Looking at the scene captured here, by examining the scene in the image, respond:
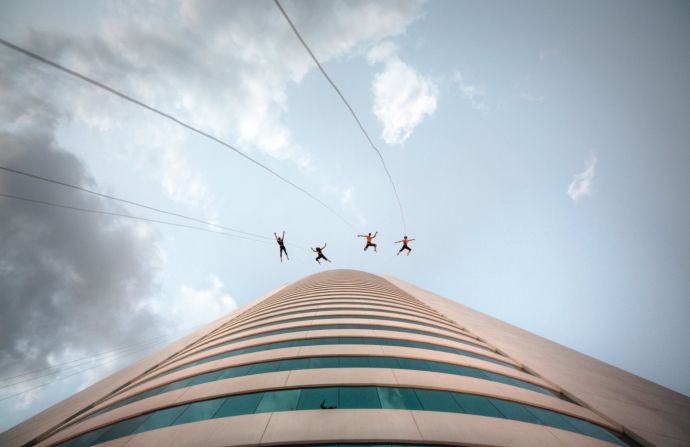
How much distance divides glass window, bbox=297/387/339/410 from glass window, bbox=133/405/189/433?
14.0ft

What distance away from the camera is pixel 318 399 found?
776cm

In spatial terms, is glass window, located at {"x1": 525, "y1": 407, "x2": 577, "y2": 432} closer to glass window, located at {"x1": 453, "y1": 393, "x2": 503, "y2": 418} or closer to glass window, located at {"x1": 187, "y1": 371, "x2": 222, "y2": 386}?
glass window, located at {"x1": 453, "y1": 393, "x2": 503, "y2": 418}

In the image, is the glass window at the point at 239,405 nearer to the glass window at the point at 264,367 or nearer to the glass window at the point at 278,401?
the glass window at the point at 278,401

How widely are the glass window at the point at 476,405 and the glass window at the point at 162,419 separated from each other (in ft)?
32.1

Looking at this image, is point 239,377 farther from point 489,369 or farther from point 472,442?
point 489,369

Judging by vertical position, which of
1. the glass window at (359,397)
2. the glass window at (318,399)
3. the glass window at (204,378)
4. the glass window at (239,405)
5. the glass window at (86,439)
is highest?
the glass window at (359,397)

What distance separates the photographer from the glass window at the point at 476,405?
7441mm

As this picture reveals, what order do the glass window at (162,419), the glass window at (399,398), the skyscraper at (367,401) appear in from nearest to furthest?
the skyscraper at (367,401) → the glass window at (162,419) → the glass window at (399,398)

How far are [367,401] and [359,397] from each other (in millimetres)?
323

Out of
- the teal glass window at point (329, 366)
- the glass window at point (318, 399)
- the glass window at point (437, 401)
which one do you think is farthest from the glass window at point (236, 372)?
the glass window at point (437, 401)

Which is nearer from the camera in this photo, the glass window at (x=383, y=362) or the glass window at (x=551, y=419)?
the glass window at (x=551, y=419)

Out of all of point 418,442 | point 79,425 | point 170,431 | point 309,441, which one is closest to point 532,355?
point 418,442

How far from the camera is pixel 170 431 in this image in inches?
271

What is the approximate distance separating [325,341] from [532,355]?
43.6ft
